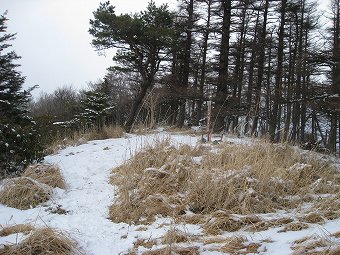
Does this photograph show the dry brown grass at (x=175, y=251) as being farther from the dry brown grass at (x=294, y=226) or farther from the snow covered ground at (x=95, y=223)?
the dry brown grass at (x=294, y=226)

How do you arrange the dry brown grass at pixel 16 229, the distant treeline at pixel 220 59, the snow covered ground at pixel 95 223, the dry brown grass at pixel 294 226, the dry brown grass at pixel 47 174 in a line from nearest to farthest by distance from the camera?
the snow covered ground at pixel 95 223 → the dry brown grass at pixel 294 226 → the dry brown grass at pixel 16 229 → the dry brown grass at pixel 47 174 → the distant treeline at pixel 220 59

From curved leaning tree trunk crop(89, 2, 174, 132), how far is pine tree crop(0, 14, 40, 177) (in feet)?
11.9

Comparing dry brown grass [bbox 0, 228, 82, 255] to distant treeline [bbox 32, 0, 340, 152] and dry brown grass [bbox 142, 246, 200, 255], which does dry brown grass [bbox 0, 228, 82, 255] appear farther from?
distant treeline [bbox 32, 0, 340, 152]

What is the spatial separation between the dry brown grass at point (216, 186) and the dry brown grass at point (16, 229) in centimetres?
89

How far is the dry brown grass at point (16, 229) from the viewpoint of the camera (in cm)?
320

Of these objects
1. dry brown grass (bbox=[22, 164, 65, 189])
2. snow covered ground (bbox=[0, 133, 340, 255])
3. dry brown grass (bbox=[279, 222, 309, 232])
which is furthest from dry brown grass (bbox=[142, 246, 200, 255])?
dry brown grass (bbox=[22, 164, 65, 189])

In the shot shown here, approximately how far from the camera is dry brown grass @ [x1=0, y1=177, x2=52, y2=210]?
413 centimetres

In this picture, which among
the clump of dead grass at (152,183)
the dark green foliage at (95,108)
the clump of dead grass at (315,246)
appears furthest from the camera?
the dark green foliage at (95,108)

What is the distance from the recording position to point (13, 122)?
372 inches

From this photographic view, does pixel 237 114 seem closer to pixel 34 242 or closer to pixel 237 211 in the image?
pixel 237 211

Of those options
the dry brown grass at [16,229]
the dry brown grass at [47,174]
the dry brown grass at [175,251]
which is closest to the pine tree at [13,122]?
the dry brown grass at [47,174]

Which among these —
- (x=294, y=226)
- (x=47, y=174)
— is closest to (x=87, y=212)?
(x=47, y=174)

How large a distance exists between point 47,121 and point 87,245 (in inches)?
373

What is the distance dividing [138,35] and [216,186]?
10346 millimetres
